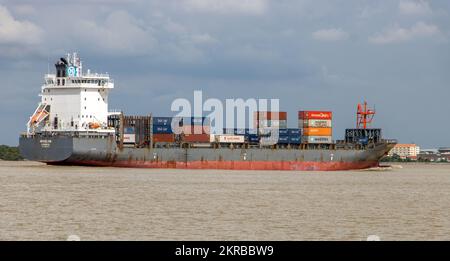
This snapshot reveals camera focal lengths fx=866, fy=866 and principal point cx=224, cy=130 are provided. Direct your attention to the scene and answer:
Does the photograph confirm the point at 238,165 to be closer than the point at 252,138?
Yes

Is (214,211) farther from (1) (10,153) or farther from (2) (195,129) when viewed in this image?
(1) (10,153)

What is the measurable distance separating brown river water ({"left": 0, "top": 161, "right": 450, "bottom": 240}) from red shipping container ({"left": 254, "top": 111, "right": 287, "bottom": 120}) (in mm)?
27109

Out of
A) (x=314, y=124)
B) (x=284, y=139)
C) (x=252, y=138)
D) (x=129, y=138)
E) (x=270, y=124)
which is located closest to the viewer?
(x=129, y=138)

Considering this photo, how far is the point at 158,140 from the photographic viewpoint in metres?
77.0

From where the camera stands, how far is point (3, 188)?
158ft

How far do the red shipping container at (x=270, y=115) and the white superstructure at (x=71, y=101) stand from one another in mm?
13999

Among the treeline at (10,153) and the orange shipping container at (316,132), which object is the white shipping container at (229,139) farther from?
the treeline at (10,153)

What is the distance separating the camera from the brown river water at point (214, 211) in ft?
91.0

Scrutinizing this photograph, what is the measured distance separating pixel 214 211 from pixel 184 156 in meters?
41.5

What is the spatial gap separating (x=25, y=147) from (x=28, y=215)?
45.2m

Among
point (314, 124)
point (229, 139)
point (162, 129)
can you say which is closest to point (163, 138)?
point (162, 129)

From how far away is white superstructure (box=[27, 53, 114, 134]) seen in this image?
7756cm
